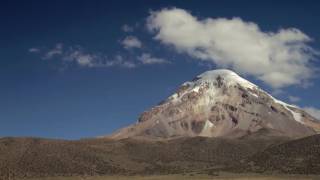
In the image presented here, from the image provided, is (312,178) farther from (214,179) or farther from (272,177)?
(214,179)

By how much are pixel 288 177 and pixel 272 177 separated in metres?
4.87

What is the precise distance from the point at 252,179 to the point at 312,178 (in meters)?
17.5

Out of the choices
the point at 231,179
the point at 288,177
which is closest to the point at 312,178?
the point at 288,177

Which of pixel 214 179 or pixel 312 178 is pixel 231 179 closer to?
pixel 214 179

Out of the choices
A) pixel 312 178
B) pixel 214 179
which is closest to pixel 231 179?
pixel 214 179

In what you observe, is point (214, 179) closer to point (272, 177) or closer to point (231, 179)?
point (231, 179)

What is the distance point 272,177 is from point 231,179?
13.0 metres

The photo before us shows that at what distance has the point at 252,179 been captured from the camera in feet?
629

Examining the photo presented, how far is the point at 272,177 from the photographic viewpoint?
199 meters

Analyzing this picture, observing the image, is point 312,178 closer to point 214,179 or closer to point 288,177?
point 288,177

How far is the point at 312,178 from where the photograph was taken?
7510 inches

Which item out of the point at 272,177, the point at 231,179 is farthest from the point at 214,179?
the point at 272,177

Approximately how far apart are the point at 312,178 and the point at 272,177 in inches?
519

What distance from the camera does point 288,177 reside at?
647ft
